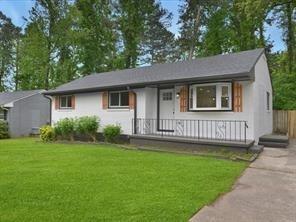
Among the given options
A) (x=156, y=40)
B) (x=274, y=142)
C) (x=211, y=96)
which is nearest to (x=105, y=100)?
(x=211, y=96)

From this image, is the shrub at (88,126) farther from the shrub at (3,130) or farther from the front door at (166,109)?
the shrub at (3,130)

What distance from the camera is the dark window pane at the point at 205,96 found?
12.7 meters

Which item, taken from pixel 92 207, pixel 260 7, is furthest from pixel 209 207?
pixel 260 7

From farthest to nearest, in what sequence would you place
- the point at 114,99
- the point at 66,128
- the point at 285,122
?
the point at 285,122
the point at 66,128
the point at 114,99

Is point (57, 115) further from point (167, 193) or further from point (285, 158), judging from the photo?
point (167, 193)

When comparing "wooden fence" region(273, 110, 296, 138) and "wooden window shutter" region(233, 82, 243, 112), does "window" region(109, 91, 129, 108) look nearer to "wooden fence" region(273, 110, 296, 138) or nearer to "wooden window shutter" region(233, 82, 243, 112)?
"wooden window shutter" region(233, 82, 243, 112)

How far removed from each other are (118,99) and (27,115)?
11.5 meters

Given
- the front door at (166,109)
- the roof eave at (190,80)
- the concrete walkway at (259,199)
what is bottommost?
the concrete walkway at (259,199)

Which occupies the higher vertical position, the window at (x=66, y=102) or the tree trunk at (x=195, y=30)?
the tree trunk at (x=195, y=30)

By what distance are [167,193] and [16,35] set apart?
3833cm

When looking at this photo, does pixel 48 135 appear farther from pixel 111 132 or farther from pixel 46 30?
pixel 46 30

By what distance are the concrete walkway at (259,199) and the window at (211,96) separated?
12.7 feet

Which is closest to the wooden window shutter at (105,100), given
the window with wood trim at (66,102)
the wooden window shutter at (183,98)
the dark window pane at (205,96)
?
the window with wood trim at (66,102)

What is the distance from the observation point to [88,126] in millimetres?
15828
